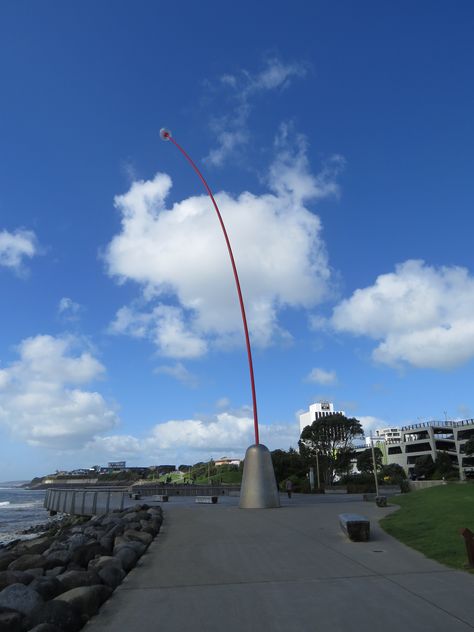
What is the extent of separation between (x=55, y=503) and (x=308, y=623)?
49.6 meters

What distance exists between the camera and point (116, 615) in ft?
21.1

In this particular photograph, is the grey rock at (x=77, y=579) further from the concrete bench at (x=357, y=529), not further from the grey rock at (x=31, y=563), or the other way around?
the concrete bench at (x=357, y=529)

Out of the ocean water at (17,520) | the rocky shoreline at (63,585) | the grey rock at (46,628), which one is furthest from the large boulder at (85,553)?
the ocean water at (17,520)

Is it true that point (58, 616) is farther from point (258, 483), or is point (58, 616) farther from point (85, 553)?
point (258, 483)

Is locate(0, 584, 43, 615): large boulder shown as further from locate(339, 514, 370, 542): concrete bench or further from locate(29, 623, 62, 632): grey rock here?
locate(339, 514, 370, 542): concrete bench

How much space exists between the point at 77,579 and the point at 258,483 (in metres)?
16.5

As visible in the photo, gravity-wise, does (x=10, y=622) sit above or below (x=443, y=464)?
below

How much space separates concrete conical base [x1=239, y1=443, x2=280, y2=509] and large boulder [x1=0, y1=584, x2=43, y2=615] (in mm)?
17330

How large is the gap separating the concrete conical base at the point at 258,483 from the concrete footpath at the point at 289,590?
431 inches

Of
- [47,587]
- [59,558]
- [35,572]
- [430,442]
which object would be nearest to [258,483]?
[59,558]

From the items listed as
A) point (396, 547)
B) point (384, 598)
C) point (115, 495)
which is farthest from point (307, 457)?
point (384, 598)

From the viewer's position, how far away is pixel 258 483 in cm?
2338

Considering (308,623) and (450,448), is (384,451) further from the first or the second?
(308,623)

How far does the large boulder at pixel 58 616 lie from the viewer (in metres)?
5.76
